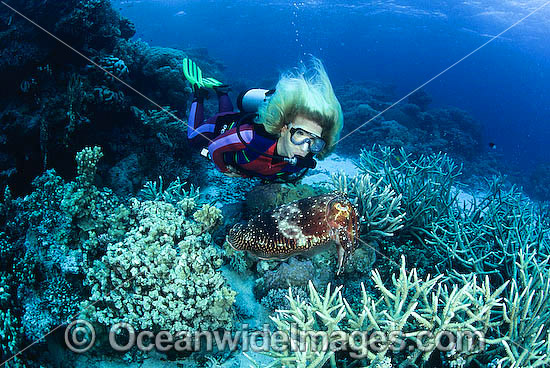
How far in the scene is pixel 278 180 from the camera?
4129 millimetres

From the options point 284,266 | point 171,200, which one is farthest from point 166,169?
point 284,266

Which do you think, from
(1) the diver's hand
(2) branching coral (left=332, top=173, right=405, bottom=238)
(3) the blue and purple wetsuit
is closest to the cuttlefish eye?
(2) branching coral (left=332, top=173, right=405, bottom=238)

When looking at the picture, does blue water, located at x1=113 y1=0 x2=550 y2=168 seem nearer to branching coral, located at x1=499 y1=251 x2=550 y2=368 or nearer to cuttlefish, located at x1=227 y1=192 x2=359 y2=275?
cuttlefish, located at x1=227 y1=192 x2=359 y2=275

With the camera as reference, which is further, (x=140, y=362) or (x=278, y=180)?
(x=278, y=180)

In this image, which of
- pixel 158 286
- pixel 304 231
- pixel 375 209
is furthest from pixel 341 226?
pixel 158 286

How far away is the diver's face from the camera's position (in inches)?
132

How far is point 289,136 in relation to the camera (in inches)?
134

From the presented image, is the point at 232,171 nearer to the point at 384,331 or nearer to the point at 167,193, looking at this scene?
the point at 167,193

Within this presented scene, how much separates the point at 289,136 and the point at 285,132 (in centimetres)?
9

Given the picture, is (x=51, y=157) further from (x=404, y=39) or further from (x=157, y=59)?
(x=404, y=39)

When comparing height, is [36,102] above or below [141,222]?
above

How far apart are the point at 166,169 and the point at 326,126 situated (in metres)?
3.18

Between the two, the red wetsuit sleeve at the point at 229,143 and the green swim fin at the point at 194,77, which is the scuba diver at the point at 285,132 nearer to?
the red wetsuit sleeve at the point at 229,143

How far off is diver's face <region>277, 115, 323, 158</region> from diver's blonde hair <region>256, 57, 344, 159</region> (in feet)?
0.18
